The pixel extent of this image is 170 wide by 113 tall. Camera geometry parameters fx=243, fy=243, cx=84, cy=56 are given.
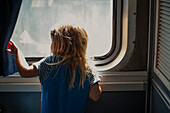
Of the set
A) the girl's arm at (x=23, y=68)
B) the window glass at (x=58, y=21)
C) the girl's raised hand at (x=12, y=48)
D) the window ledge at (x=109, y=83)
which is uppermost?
the window glass at (x=58, y=21)

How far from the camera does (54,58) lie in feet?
4.58

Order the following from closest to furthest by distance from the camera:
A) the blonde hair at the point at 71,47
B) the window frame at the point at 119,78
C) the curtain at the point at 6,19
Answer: the blonde hair at the point at 71,47, the curtain at the point at 6,19, the window frame at the point at 119,78

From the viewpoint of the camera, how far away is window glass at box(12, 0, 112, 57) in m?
1.80

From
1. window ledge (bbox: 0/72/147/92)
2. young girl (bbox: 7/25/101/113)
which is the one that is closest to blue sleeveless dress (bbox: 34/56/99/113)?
young girl (bbox: 7/25/101/113)

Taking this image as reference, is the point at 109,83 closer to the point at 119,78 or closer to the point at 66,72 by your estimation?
the point at 119,78

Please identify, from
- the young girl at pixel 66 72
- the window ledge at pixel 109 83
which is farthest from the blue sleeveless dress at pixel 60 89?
the window ledge at pixel 109 83

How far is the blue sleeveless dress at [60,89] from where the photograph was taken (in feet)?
4.56

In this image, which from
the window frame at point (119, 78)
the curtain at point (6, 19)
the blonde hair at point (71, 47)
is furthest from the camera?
the window frame at point (119, 78)

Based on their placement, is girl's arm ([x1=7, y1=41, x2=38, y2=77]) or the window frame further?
the window frame

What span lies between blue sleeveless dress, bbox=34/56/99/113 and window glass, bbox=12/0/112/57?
432mm

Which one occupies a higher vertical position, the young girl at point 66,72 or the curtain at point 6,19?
the curtain at point 6,19

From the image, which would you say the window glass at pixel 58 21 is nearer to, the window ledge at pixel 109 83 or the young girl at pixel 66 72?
the window ledge at pixel 109 83

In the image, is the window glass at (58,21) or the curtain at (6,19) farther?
the window glass at (58,21)

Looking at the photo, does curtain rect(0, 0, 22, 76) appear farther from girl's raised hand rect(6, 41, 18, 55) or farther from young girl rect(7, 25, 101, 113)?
young girl rect(7, 25, 101, 113)
